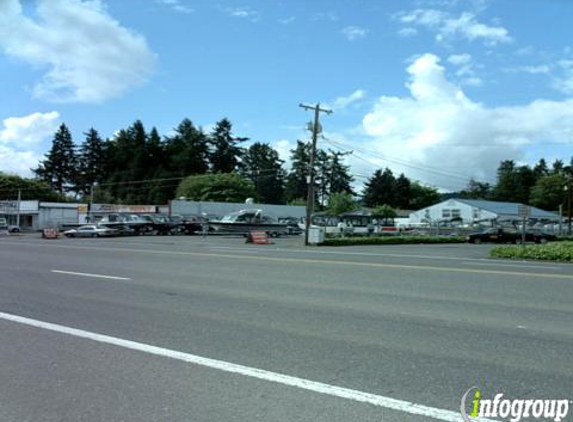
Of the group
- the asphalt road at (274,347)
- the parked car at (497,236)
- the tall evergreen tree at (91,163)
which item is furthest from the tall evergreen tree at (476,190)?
the asphalt road at (274,347)

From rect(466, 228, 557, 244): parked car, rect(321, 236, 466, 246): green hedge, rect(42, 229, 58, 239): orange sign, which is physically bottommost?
rect(42, 229, 58, 239): orange sign

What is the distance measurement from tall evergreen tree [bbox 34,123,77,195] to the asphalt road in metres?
114

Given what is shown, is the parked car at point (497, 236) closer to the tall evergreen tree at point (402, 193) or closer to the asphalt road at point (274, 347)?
the asphalt road at point (274, 347)

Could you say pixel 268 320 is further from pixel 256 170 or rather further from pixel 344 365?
pixel 256 170

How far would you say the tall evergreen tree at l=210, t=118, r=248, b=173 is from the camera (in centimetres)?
11625

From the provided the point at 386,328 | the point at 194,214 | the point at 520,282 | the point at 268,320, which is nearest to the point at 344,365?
the point at 386,328

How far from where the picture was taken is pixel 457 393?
4.65m

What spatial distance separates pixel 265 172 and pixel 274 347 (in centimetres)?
11865

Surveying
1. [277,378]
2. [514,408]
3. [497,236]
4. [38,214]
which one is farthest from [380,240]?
[38,214]

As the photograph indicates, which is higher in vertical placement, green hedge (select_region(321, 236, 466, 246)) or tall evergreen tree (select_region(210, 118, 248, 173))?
tall evergreen tree (select_region(210, 118, 248, 173))

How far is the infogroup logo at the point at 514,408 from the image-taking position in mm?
4203

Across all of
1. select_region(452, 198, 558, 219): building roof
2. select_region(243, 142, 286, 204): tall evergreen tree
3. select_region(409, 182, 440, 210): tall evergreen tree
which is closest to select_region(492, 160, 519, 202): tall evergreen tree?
select_region(409, 182, 440, 210): tall evergreen tree

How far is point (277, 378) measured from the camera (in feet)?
16.5

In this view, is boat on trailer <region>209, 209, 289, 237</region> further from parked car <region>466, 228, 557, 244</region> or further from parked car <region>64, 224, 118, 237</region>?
parked car <region>466, 228, 557, 244</region>
